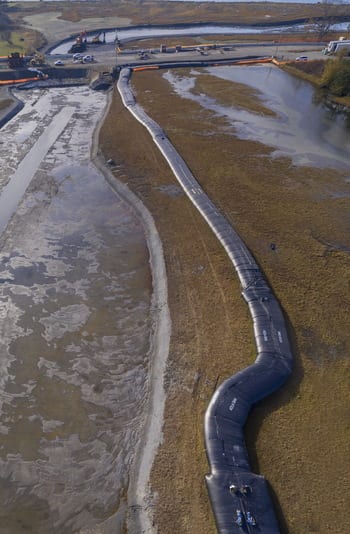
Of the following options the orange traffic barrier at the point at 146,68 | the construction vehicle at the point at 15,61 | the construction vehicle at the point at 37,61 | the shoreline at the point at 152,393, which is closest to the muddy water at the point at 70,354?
the shoreline at the point at 152,393

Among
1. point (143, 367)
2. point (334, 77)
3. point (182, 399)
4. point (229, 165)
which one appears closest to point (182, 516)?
point (182, 399)

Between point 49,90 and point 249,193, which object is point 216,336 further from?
point 49,90

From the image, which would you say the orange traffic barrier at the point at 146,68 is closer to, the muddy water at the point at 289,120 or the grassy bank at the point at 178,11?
the muddy water at the point at 289,120

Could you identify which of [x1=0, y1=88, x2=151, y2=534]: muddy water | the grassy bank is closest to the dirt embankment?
[x1=0, y1=88, x2=151, y2=534]: muddy water

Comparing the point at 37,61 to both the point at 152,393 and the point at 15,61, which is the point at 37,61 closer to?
the point at 15,61

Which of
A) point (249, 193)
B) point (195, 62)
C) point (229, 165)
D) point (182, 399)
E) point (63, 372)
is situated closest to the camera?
point (182, 399)

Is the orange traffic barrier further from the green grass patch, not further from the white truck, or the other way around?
the white truck
